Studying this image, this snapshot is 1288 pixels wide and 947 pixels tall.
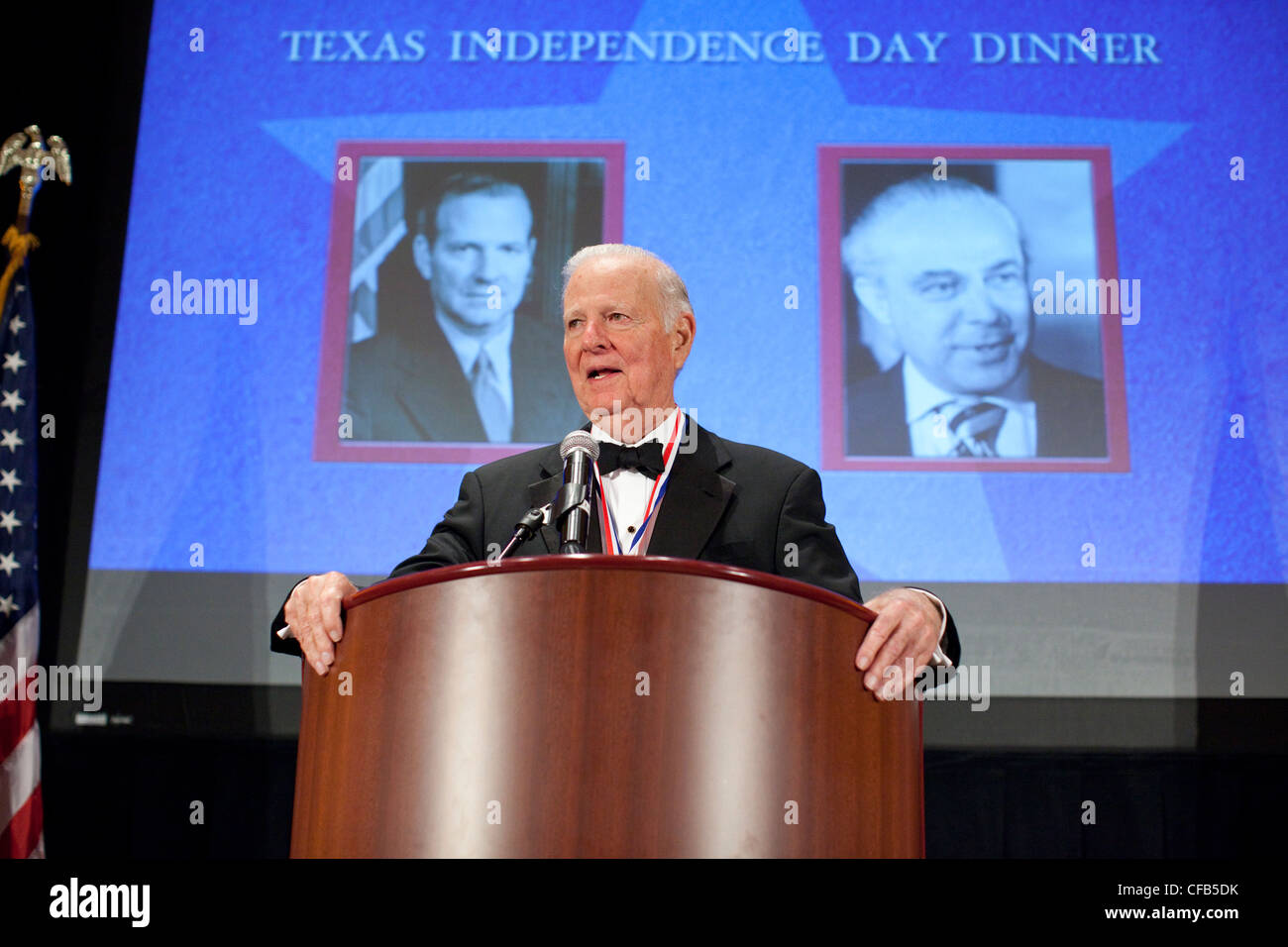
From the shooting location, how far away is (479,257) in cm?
361

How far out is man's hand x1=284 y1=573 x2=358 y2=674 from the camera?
5.45 ft

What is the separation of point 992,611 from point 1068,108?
162 centimetres

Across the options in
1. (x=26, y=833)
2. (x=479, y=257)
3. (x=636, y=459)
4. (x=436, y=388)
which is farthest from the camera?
(x=479, y=257)

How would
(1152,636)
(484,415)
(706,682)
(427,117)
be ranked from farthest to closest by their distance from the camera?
(427,117)
(484,415)
(1152,636)
(706,682)

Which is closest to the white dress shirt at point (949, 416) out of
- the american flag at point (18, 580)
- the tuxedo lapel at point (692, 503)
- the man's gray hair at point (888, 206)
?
the man's gray hair at point (888, 206)

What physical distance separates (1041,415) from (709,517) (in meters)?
1.55

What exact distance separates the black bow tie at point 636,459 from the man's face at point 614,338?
0.13 m

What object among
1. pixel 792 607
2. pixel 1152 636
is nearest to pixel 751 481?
pixel 792 607

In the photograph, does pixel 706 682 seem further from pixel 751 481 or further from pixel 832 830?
pixel 751 481

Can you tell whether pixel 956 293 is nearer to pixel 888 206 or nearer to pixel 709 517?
pixel 888 206

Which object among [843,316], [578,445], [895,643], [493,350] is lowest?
[895,643]

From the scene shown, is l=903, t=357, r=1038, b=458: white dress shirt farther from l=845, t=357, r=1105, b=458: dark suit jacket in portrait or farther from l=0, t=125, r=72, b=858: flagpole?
l=0, t=125, r=72, b=858: flagpole

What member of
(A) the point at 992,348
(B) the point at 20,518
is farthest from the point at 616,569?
(B) the point at 20,518

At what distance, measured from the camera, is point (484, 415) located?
3.49 metres
